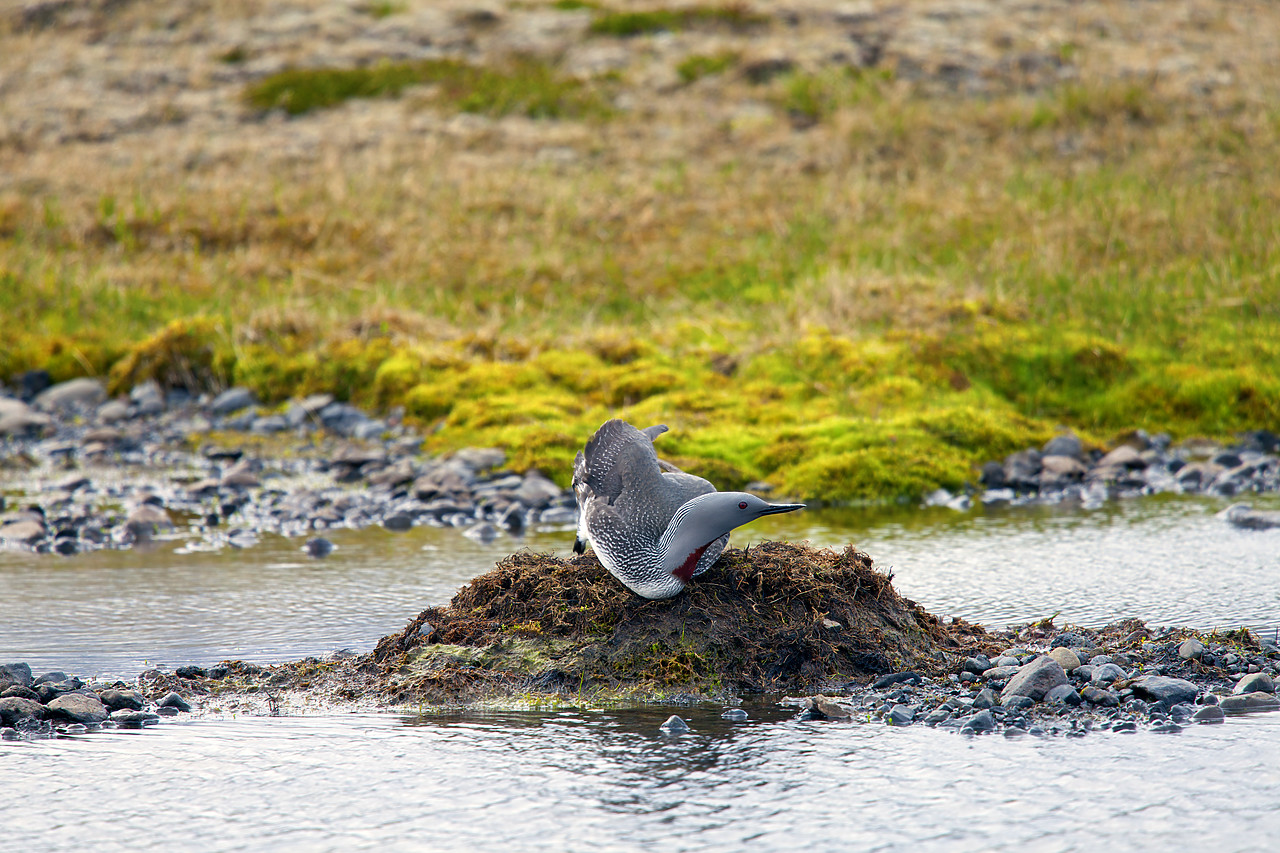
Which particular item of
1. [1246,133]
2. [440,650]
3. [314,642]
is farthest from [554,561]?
[1246,133]

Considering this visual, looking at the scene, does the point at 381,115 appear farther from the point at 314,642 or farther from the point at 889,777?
the point at 889,777

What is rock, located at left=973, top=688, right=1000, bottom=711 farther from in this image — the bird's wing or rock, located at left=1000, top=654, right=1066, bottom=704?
the bird's wing

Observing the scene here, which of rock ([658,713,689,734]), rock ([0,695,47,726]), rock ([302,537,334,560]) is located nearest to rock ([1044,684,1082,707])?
rock ([658,713,689,734])

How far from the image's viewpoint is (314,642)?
7.31 meters

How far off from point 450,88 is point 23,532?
20593 millimetres

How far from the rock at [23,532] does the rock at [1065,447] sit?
391 inches

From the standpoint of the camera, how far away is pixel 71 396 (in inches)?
636

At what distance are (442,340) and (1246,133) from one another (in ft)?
48.7

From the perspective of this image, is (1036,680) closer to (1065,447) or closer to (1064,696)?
(1064,696)

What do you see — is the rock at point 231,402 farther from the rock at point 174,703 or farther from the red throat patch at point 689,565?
the red throat patch at point 689,565

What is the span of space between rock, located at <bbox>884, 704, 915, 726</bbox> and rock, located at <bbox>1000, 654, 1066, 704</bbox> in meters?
0.45

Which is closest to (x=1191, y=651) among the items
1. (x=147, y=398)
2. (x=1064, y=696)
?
(x=1064, y=696)

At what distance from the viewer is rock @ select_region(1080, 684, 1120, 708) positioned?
5742 millimetres

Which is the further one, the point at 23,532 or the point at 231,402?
the point at 231,402
